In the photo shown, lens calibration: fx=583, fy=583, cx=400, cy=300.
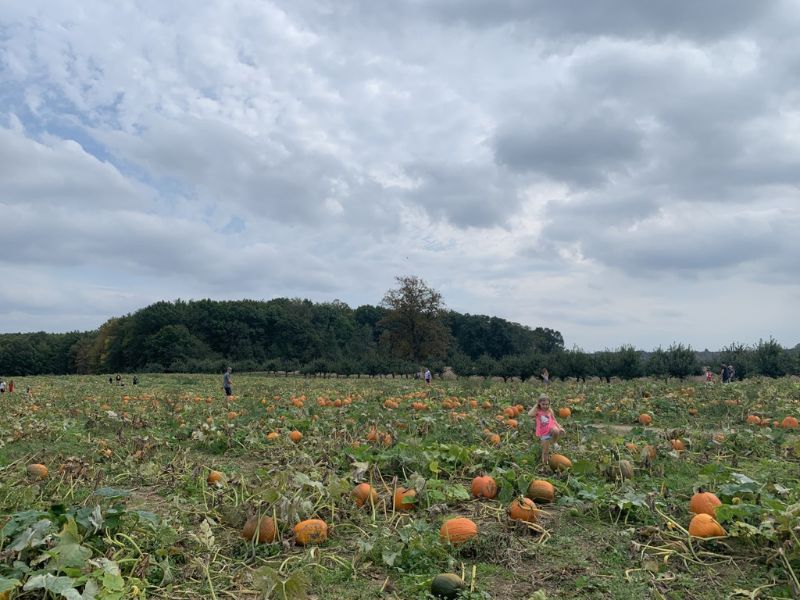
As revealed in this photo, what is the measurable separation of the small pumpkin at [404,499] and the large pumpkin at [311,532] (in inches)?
37.5

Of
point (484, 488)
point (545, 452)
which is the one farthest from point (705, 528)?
point (545, 452)

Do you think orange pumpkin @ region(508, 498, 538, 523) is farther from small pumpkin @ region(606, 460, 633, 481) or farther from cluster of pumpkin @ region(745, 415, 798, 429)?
cluster of pumpkin @ region(745, 415, 798, 429)

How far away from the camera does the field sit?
4055mm

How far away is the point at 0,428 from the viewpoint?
1077cm

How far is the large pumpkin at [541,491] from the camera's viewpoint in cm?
605

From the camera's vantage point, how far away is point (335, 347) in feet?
358

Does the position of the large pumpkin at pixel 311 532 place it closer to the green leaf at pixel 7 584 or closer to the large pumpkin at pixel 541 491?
the green leaf at pixel 7 584

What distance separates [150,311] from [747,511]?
108m

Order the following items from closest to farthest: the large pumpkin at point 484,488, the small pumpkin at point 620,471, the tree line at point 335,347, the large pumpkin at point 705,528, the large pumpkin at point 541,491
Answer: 1. the large pumpkin at point 705,528
2. the large pumpkin at point 541,491
3. the large pumpkin at point 484,488
4. the small pumpkin at point 620,471
5. the tree line at point 335,347

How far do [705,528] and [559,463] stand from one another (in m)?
2.65

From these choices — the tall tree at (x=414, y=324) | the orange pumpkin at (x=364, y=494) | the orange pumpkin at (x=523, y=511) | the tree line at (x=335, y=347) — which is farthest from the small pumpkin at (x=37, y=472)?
the tall tree at (x=414, y=324)

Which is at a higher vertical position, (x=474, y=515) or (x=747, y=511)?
(x=747, y=511)

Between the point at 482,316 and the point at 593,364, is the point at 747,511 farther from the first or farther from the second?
the point at 482,316

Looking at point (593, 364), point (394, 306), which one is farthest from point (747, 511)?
point (394, 306)
